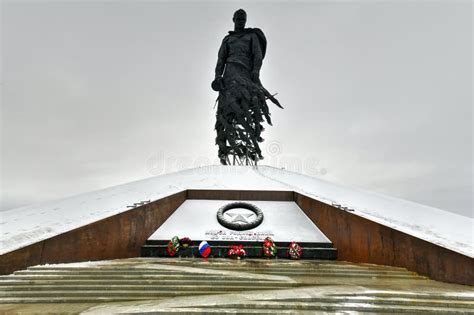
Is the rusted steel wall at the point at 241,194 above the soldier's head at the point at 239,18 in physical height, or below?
below

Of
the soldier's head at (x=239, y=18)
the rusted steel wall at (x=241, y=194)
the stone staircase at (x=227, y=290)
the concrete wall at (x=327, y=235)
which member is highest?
the soldier's head at (x=239, y=18)

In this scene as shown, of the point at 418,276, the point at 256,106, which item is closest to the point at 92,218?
the point at 418,276

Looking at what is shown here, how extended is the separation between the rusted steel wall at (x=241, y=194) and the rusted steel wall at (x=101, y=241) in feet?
2.12

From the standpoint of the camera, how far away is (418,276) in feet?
10.4

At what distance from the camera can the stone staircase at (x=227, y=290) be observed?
86.8 inches

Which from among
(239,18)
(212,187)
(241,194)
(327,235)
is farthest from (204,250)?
(239,18)

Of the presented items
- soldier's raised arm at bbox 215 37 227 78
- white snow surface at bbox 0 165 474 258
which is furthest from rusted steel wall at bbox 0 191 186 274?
soldier's raised arm at bbox 215 37 227 78

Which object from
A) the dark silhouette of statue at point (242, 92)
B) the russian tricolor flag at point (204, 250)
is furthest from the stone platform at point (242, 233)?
the dark silhouette of statue at point (242, 92)

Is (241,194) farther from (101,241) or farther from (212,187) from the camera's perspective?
(101,241)

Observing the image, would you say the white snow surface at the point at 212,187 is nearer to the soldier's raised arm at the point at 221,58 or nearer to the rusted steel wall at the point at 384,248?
the rusted steel wall at the point at 384,248

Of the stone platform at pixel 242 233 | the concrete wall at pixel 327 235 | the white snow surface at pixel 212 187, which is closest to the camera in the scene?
the concrete wall at pixel 327 235

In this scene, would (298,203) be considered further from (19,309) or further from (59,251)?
(19,309)

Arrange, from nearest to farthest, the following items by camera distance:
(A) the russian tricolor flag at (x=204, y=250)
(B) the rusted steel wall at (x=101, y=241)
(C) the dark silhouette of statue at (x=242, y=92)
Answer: (B) the rusted steel wall at (x=101, y=241) < (A) the russian tricolor flag at (x=204, y=250) < (C) the dark silhouette of statue at (x=242, y=92)

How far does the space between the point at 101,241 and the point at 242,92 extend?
7.32 m
